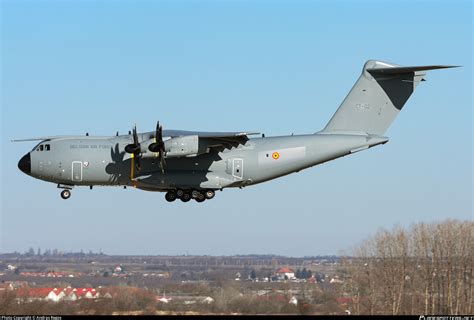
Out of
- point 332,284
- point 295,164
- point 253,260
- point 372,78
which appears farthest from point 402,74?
point 253,260

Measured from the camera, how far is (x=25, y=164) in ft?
121

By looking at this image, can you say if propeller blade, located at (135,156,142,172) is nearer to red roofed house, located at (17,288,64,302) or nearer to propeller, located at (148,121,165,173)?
propeller, located at (148,121,165,173)

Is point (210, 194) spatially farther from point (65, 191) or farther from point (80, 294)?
point (80, 294)

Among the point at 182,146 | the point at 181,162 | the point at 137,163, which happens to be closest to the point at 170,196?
the point at 181,162

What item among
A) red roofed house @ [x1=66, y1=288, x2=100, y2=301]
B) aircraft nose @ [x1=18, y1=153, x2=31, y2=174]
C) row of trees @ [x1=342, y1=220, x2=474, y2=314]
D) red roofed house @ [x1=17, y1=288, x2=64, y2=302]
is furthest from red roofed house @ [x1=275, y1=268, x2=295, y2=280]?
aircraft nose @ [x1=18, y1=153, x2=31, y2=174]

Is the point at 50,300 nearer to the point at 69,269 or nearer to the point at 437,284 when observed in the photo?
the point at 69,269

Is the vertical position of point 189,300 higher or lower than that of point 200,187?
lower

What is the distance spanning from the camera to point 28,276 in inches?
1548

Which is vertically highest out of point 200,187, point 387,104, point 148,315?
point 387,104

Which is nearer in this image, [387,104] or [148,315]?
[148,315]

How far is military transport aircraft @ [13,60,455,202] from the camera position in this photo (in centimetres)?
3581

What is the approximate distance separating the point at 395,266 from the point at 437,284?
1.62 meters

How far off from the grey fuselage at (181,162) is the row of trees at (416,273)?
4.58 m

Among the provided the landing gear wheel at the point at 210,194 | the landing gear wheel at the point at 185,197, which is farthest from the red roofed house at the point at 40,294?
the landing gear wheel at the point at 210,194
